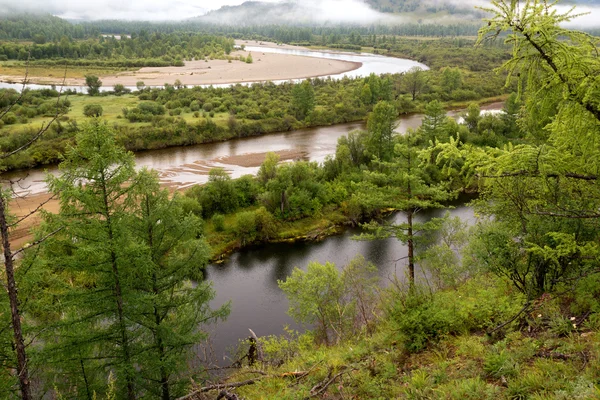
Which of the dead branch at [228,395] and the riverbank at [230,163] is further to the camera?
the riverbank at [230,163]

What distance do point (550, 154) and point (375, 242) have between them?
20.4 metres

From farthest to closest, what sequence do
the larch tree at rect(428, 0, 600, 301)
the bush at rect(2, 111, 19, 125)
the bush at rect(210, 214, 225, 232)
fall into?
the bush at rect(2, 111, 19, 125) < the bush at rect(210, 214, 225, 232) < the larch tree at rect(428, 0, 600, 301)

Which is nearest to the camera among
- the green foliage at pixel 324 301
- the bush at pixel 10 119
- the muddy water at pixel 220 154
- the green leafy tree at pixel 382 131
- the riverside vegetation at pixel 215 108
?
the green foliage at pixel 324 301

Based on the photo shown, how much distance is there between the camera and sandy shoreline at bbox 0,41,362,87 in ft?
246

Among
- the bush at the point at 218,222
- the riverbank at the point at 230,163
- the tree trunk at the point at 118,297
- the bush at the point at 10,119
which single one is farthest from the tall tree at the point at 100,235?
the bush at the point at 10,119

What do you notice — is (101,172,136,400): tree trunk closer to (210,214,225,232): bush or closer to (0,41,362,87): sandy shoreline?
(210,214,225,232): bush

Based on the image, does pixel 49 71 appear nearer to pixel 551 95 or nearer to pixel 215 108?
pixel 215 108

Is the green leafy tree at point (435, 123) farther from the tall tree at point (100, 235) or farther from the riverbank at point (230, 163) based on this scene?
the tall tree at point (100, 235)

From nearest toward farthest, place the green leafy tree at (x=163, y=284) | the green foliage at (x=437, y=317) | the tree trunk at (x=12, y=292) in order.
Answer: the tree trunk at (x=12, y=292), the green foliage at (x=437, y=317), the green leafy tree at (x=163, y=284)

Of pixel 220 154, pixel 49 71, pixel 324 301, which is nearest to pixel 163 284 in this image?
pixel 324 301

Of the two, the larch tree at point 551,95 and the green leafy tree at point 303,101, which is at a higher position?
Answer: the larch tree at point 551,95

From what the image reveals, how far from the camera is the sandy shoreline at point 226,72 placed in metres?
75.0

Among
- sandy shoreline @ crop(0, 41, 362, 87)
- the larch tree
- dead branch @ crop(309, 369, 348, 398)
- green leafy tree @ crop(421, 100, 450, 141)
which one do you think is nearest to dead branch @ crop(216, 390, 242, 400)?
dead branch @ crop(309, 369, 348, 398)

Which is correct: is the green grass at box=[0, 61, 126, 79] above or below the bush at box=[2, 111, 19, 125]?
above
